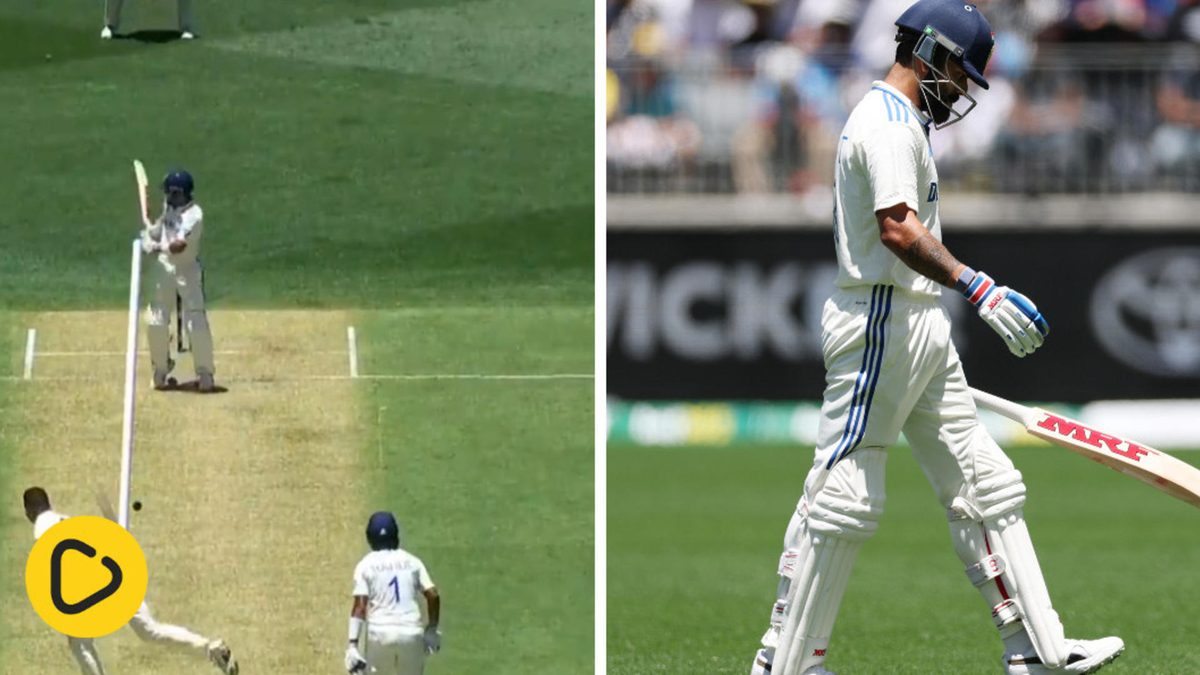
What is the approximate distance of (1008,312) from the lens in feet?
17.2

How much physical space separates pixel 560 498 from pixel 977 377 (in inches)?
400

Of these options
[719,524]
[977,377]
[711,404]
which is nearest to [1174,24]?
[977,377]

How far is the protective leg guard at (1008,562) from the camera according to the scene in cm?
556

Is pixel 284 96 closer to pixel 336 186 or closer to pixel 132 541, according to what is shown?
pixel 336 186

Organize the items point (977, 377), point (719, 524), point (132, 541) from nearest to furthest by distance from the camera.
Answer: point (132, 541), point (719, 524), point (977, 377)

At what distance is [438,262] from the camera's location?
5727 mm

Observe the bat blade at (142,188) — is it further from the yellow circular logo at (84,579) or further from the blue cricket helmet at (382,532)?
the blue cricket helmet at (382,532)

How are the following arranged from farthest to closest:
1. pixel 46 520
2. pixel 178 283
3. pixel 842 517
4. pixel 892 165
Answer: pixel 178 283 < pixel 46 520 < pixel 842 517 < pixel 892 165

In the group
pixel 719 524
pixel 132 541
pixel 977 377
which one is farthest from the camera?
pixel 977 377

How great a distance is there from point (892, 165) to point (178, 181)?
6.02ft

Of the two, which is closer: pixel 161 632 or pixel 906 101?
pixel 906 101

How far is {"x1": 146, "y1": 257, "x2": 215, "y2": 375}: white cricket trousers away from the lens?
5.74 m

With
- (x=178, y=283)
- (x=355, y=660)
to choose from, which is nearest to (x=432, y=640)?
(x=355, y=660)

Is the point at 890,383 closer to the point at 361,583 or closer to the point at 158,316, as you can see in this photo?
the point at 361,583
